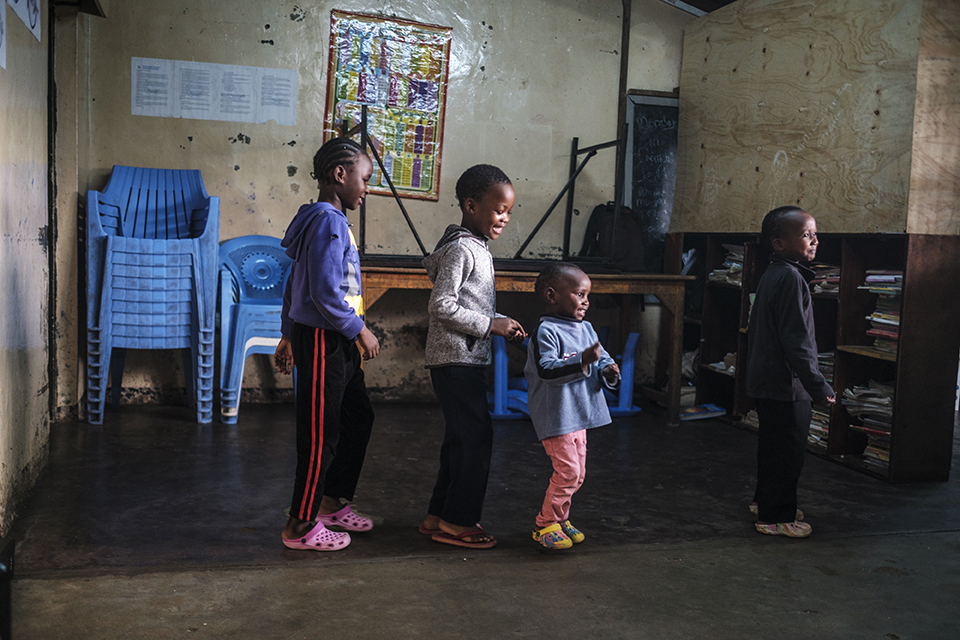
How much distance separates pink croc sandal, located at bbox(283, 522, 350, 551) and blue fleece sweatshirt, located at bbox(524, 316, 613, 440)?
2.42ft

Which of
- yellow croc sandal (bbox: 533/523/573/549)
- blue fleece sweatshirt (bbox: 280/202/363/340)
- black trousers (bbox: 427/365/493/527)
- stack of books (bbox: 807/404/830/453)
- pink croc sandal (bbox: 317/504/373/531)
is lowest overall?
pink croc sandal (bbox: 317/504/373/531)

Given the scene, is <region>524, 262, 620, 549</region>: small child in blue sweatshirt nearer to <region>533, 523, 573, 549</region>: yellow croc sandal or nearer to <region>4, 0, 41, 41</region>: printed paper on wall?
<region>533, 523, 573, 549</region>: yellow croc sandal

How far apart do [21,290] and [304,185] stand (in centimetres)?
214

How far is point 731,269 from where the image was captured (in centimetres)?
474

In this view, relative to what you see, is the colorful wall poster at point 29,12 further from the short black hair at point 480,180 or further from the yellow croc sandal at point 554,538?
the yellow croc sandal at point 554,538

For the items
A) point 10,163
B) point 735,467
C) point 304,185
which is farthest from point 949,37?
point 10,163

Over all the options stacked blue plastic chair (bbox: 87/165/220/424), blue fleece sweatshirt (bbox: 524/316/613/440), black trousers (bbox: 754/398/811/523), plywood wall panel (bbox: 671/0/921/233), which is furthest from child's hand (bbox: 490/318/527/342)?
stacked blue plastic chair (bbox: 87/165/220/424)

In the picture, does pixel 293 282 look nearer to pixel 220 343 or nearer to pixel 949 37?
pixel 220 343

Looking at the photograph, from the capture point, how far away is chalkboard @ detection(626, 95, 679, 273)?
5.23 meters

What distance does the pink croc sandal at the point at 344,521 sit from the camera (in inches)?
106

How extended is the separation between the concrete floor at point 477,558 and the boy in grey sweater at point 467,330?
237 mm

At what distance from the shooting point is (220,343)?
15.3 feet

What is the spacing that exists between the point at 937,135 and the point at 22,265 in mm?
3836

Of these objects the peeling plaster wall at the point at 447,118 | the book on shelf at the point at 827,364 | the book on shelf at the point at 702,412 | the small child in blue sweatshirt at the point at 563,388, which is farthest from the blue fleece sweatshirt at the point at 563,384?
the peeling plaster wall at the point at 447,118
